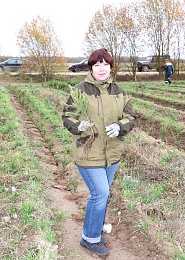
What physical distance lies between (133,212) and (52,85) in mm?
16343

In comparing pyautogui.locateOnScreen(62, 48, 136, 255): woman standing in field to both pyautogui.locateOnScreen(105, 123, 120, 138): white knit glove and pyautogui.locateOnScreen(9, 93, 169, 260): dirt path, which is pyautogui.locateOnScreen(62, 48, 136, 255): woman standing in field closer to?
pyautogui.locateOnScreen(105, 123, 120, 138): white knit glove

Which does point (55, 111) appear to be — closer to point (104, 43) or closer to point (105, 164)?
point (105, 164)

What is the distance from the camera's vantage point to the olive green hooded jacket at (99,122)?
3.15 meters

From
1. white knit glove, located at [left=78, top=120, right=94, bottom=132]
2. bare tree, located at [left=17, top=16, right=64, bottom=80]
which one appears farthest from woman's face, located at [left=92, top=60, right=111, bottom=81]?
bare tree, located at [left=17, top=16, right=64, bottom=80]

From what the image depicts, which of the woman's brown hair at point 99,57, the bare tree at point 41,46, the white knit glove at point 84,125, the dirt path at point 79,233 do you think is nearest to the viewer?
the white knit glove at point 84,125

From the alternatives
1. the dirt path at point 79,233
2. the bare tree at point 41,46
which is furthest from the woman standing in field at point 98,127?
the bare tree at point 41,46

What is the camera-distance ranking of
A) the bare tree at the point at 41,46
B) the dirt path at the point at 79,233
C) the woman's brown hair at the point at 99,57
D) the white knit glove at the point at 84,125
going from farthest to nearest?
1. the bare tree at the point at 41,46
2. the dirt path at the point at 79,233
3. the woman's brown hair at the point at 99,57
4. the white knit glove at the point at 84,125

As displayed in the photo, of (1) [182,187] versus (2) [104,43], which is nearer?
(1) [182,187]

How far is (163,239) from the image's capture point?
3480 millimetres

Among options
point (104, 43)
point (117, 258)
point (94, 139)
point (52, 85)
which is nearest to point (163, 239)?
point (117, 258)

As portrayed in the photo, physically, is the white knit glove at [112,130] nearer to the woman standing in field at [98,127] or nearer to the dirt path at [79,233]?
the woman standing in field at [98,127]

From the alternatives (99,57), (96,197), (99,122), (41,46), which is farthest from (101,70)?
(41,46)

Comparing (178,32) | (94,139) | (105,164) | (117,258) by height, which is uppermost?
(178,32)

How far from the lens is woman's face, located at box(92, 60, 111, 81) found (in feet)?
10.3
